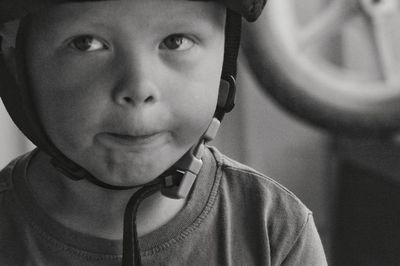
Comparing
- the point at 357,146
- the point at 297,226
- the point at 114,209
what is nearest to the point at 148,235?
the point at 114,209

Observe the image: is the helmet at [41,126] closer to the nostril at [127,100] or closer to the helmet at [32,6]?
the helmet at [32,6]

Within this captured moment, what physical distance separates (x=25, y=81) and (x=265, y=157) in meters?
1.48

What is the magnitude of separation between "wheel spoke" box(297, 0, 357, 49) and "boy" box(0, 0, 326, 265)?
3.01 ft

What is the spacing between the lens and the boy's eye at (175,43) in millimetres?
675

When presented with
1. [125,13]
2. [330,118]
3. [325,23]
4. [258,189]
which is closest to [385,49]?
[325,23]

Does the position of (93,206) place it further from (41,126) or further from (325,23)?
(325,23)

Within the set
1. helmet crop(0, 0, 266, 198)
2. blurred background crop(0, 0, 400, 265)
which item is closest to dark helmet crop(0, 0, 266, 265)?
helmet crop(0, 0, 266, 198)

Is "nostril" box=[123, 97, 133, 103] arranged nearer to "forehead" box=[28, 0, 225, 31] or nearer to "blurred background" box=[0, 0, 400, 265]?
"forehead" box=[28, 0, 225, 31]

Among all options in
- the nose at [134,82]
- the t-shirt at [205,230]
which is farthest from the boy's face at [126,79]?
the t-shirt at [205,230]

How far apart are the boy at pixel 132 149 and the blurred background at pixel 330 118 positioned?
2.59 feet

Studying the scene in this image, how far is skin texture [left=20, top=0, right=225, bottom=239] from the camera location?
2.13 feet

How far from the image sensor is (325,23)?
175 centimetres

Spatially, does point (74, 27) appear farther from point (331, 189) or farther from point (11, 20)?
point (331, 189)

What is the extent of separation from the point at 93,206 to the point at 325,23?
1.09 m
